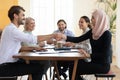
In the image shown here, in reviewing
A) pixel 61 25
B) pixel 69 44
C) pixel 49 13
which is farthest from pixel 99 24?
pixel 49 13

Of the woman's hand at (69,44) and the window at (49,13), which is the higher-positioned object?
the window at (49,13)

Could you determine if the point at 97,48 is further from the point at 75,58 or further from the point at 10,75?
the point at 10,75

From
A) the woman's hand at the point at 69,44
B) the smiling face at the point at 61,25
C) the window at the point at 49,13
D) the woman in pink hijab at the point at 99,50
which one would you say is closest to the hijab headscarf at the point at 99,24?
the woman in pink hijab at the point at 99,50

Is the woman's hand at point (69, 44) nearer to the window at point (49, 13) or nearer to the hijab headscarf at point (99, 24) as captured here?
the hijab headscarf at point (99, 24)

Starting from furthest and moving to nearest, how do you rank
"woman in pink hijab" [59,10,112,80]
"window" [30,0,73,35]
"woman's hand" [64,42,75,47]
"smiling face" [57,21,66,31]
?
"window" [30,0,73,35] → "smiling face" [57,21,66,31] → "woman's hand" [64,42,75,47] → "woman in pink hijab" [59,10,112,80]

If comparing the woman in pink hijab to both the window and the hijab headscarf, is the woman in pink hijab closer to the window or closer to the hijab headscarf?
the hijab headscarf

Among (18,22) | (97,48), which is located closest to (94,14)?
(97,48)

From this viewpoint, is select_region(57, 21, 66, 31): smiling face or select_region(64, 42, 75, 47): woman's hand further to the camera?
select_region(57, 21, 66, 31): smiling face

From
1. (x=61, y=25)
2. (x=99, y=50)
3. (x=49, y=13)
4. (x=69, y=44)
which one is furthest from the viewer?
(x=49, y=13)

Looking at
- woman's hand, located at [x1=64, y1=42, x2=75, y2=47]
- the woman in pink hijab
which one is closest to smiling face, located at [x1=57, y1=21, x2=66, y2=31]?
woman's hand, located at [x1=64, y1=42, x2=75, y2=47]

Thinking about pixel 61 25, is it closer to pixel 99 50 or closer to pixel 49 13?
pixel 99 50

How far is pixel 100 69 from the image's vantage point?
3342mm

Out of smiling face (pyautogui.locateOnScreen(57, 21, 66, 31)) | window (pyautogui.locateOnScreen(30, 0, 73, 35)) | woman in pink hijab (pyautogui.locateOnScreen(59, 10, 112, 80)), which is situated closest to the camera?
woman in pink hijab (pyautogui.locateOnScreen(59, 10, 112, 80))

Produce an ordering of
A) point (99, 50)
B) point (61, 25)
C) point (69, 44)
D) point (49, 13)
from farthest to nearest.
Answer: point (49, 13) → point (61, 25) → point (69, 44) → point (99, 50)
